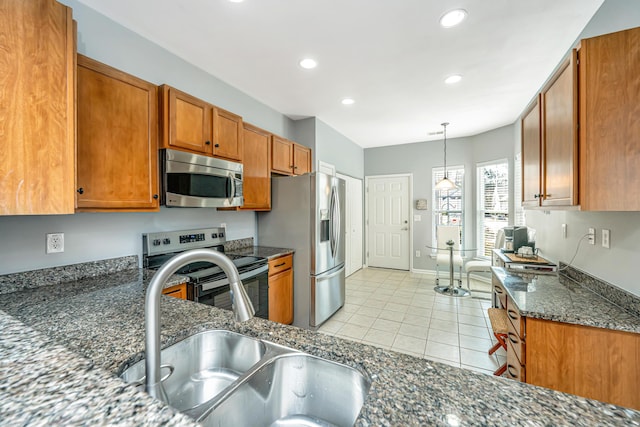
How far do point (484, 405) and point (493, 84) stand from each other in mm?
3328

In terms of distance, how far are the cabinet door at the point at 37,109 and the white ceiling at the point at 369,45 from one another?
0.73 meters

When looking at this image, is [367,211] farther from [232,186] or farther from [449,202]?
[232,186]

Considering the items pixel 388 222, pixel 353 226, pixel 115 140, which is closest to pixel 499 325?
pixel 115 140

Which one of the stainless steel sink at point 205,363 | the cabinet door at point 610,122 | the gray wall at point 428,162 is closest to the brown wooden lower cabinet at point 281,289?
the stainless steel sink at point 205,363

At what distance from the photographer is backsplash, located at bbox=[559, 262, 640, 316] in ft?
4.70

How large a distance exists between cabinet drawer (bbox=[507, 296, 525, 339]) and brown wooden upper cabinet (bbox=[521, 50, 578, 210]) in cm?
68

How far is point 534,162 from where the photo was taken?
2.05 metres

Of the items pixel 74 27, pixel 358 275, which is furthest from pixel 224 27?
pixel 358 275

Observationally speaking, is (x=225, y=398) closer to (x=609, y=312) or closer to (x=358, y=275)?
(x=609, y=312)

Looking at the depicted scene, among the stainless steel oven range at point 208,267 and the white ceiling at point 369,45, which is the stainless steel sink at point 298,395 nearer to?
the stainless steel oven range at point 208,267

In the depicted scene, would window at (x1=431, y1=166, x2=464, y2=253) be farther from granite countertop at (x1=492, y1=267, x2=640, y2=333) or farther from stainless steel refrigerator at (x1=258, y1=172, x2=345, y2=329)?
granite countertop at (x1=492, y1=267, x2=640, y2=333)

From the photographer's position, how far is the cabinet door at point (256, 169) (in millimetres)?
2828

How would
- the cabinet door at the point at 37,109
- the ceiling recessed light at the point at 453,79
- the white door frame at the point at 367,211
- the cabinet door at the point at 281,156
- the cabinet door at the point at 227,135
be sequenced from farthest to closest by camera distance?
the white door frame at the point at 367,211 → the cabinet door at the point at 281,156 → the ceiling recessed light at the point at 453,79 → the cabinet door at the point at 227,135 → the cabinet door at the point at 37,109

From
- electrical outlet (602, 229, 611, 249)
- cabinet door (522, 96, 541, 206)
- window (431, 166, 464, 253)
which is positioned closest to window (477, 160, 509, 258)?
window (431, 166, 464, 253)
